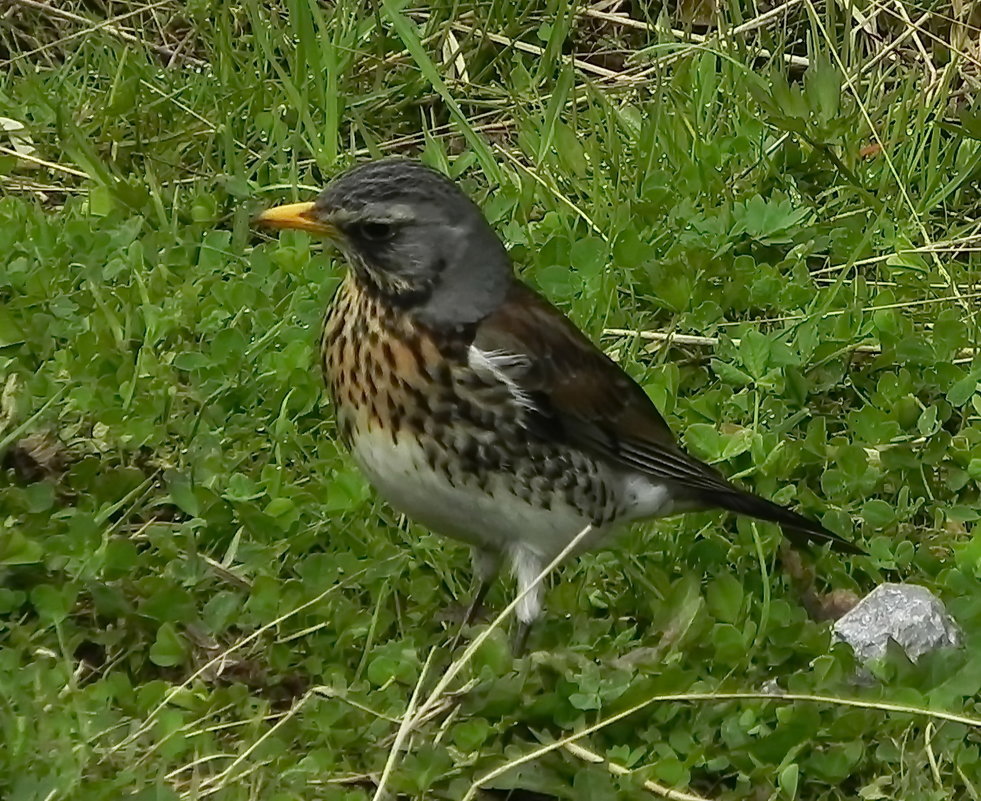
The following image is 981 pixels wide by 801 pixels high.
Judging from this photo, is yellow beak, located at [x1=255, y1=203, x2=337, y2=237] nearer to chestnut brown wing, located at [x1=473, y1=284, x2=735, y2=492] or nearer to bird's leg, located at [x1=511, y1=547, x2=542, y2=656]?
chestnut brown wing, located at [x1=473, y1=284, x2=735, y2=492]

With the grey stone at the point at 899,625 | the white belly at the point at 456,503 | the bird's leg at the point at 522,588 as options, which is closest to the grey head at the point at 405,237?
the white belly at the point at 456,503

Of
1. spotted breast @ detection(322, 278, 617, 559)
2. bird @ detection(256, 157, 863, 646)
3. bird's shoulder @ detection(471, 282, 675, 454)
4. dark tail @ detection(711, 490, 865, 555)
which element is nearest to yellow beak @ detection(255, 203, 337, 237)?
bird @ detection(256, 157, 863, 646)

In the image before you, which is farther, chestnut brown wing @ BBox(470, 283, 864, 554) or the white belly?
chestnut brown wing @ BBox(470, 283, 864, 554)

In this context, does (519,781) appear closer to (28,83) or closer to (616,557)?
(616,557)

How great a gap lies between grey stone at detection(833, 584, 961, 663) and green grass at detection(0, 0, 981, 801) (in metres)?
0.07

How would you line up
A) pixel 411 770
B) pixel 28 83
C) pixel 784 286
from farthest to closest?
1. pixel 28 83
2. pixel 784 286
3. pixel 411 770

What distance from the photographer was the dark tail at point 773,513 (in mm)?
3811

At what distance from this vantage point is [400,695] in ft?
11.2

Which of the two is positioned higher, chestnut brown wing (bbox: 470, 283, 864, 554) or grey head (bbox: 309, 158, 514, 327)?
grey head (bbox: 309, 158, 514, 327)

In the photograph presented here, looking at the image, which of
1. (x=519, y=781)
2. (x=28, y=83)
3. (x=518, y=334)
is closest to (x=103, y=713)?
(x=519, y=781)

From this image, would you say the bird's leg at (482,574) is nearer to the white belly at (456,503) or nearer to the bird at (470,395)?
the bird at (470,395)

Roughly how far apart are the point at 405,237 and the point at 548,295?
1.29m

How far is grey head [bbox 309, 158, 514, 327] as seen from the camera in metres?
3.53

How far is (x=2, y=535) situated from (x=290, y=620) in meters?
0.60
